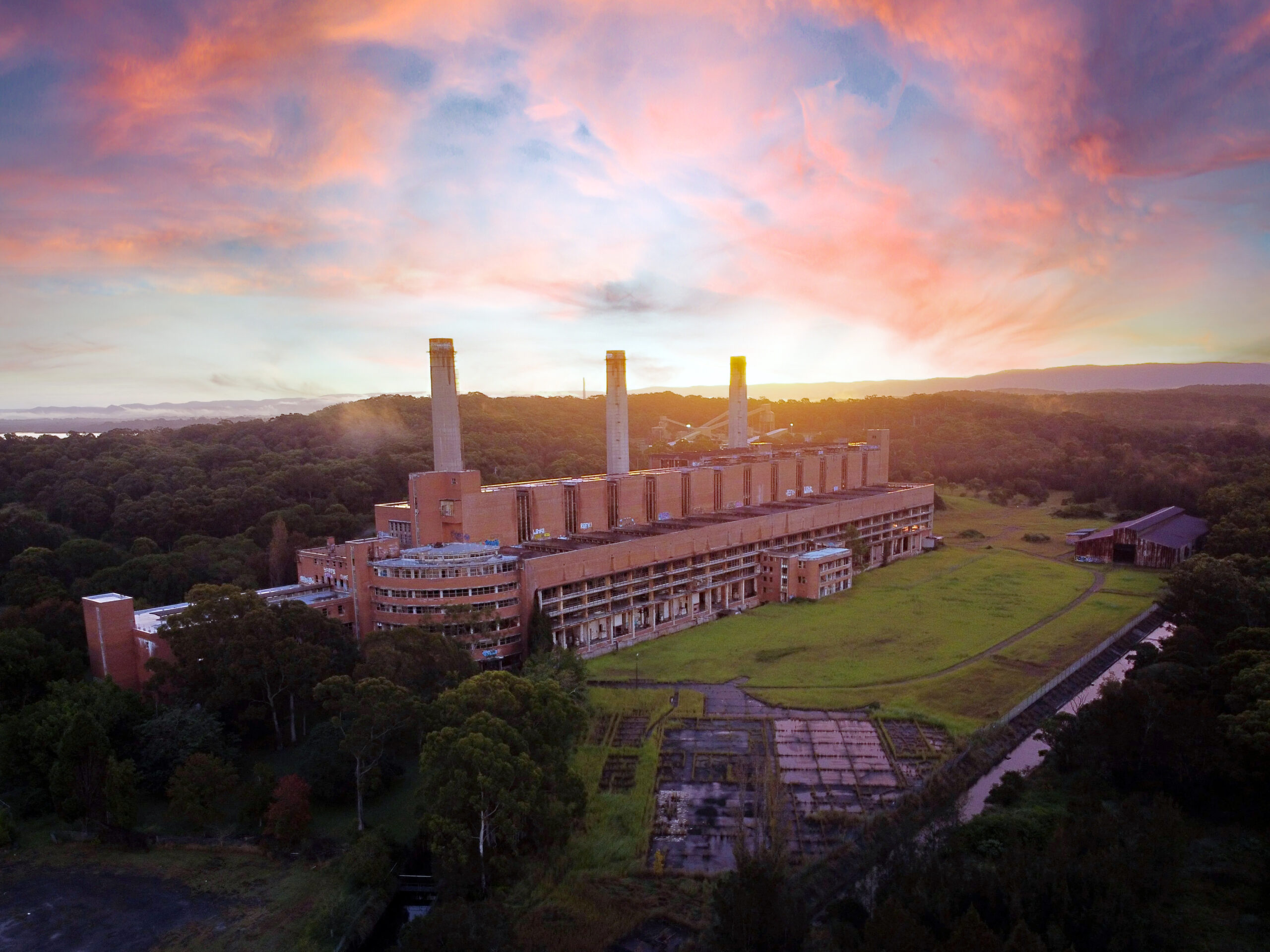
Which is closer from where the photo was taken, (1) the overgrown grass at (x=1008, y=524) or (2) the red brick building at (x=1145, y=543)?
(2) the red brick building at (x=1145, y=543)

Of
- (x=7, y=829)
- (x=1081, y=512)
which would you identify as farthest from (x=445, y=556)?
(x=1081, y=512)

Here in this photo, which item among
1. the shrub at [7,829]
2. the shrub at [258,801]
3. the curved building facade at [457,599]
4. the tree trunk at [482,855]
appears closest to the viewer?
the tree trunk at [482,855]

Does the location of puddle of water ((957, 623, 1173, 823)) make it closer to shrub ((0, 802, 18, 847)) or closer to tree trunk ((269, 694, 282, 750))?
tree trunk ((269, 694, 282, 750))

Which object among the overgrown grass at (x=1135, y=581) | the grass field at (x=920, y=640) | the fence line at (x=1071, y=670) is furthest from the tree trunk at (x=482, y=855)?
the overgrown grass at (x=1135, y=581)

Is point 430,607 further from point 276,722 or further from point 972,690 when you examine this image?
point 972,690

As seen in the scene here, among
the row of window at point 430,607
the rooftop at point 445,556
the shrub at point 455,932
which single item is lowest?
the shrub at point 455,932

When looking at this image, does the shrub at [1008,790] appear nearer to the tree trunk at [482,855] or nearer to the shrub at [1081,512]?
the tree trunk at [482,855]

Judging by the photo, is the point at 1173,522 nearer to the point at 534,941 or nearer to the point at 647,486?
the point at 647,486
